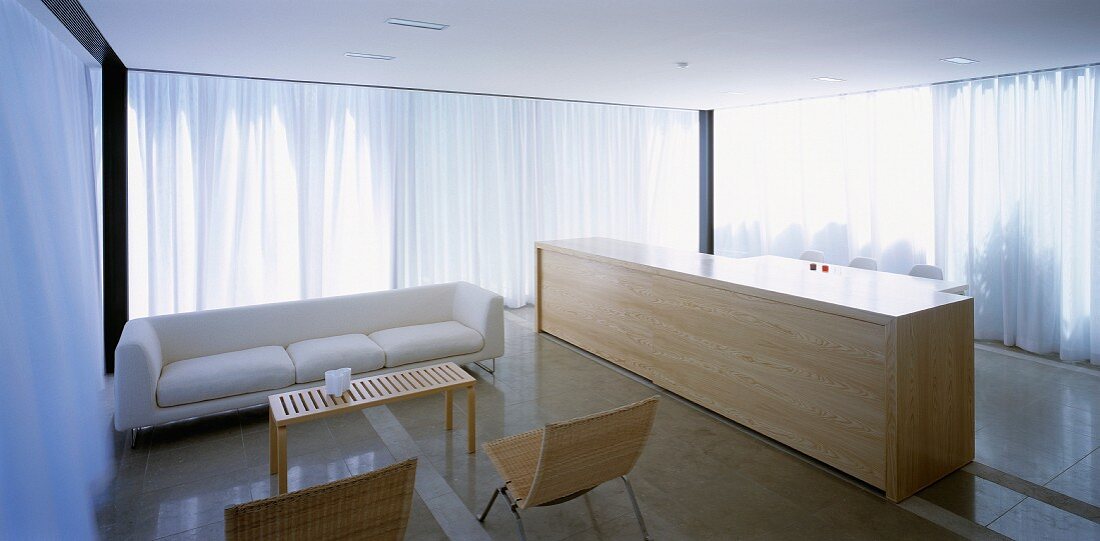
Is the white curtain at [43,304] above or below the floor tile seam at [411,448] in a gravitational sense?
above

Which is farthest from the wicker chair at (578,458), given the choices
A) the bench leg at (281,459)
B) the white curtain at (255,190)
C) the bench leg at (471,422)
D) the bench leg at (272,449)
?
the white curtain at (255,190)

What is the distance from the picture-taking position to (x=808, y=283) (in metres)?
4.02

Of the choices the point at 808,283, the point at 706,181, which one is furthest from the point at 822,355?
the point at 706,181

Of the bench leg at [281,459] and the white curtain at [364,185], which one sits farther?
the white curtain at [364,185]

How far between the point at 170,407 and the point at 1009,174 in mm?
6971

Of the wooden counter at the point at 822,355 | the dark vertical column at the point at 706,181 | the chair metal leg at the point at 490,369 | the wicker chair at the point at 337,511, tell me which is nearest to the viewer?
the wicker chair at the point at 337,511

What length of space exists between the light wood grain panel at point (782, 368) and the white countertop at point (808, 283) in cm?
7

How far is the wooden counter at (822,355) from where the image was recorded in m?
3.23

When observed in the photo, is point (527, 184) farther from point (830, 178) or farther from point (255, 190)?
point (830, 178)

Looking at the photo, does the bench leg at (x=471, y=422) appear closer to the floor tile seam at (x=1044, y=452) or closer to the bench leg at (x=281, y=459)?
the bench leg at (x=281, y=459)

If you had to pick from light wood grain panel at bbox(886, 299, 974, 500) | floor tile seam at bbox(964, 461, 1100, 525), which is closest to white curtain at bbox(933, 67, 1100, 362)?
floor tile seam at bbox(964, 461, 1100, 525)

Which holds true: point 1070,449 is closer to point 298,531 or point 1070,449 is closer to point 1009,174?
point 1009,174

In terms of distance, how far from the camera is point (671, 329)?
468 centimetres

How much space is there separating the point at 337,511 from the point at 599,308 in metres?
3.69
